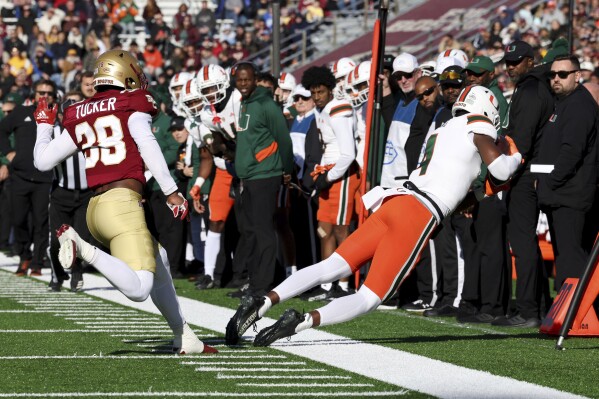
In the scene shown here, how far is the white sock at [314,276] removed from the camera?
Result: 23.3 feet

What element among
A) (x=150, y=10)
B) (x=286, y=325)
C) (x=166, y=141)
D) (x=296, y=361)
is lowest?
(x=296, y=361)

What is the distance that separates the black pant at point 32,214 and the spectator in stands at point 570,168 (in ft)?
21.2

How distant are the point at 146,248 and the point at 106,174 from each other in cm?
46

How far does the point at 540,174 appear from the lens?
8594mm

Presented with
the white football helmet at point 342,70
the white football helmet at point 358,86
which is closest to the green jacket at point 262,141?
the white football helmet at point 358,86

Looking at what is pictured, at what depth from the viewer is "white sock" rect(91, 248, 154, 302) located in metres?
6.48

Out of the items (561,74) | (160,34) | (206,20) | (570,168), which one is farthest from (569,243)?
(206,20)

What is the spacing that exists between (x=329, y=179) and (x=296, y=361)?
4.14 meters

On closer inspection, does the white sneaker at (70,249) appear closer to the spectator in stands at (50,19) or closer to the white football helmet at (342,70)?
the white football helmet at (342,70)

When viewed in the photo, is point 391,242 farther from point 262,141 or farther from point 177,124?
point 177,124

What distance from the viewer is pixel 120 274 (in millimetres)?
6488

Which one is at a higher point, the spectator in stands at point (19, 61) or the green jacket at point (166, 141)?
the spectator in stands at point (19, 61)

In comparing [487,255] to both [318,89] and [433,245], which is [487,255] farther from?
[318,89]

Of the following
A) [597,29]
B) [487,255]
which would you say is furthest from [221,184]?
[597,29]
